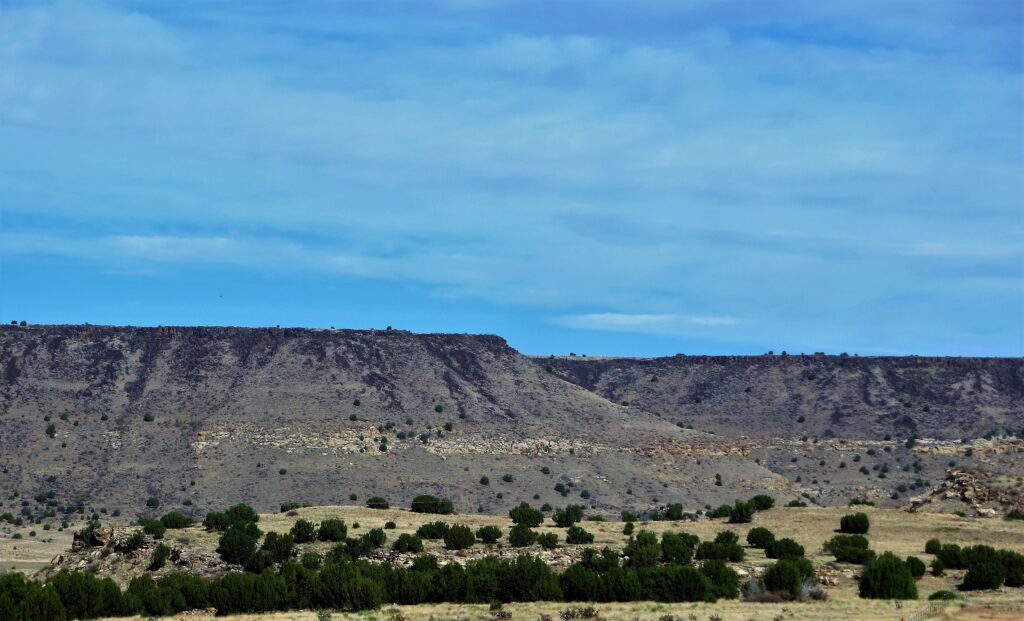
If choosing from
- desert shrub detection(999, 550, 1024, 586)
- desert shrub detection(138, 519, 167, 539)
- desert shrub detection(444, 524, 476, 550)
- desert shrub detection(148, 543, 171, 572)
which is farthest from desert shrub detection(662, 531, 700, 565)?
desert shrub detection(138, 519, 167, 539)

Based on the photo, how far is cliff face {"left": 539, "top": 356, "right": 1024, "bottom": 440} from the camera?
13338cm

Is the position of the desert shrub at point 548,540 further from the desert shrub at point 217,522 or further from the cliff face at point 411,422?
the cliff face at point 411,422

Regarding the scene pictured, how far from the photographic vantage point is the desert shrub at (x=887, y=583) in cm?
3875

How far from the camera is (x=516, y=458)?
10531cm

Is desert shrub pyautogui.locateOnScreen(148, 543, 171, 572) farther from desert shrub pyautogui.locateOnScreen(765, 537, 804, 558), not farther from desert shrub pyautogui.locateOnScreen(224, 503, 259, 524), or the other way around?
desert shrub pyautogui.locateOnScreen(765, 537, 804, 558)

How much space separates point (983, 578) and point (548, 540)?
1625 centimetres

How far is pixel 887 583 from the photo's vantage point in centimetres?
3897

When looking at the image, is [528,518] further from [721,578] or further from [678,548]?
[721,578]

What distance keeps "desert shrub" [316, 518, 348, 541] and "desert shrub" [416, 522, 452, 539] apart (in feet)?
10.0

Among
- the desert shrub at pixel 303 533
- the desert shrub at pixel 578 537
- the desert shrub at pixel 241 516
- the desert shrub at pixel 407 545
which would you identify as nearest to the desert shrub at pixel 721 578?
the desert shrub at pixel 578 537

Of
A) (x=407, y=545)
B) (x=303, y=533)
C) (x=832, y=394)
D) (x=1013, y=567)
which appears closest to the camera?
(x=1013, y=567)

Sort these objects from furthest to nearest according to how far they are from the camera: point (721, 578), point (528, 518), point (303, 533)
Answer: point (528, 518)
point (303, 533)
point (721, 578)

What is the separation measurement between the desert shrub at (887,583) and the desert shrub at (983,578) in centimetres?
221

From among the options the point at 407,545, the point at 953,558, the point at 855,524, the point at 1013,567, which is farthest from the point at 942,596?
the point at 407,545
